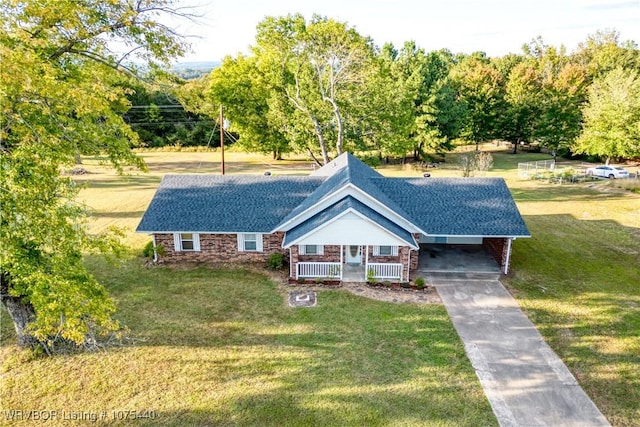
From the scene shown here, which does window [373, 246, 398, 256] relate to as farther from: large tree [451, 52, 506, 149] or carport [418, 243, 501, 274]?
large tree [451, 52, 506, 149]

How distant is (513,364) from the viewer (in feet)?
42.7

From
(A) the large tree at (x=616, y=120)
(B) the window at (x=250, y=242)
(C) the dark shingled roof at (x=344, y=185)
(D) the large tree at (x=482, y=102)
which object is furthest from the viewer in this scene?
(D) the large tree at (x=482, y=102)

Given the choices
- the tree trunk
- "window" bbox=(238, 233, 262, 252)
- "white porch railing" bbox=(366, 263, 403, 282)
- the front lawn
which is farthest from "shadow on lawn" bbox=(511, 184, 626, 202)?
the tree trunk

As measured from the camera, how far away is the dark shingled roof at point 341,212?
17.8 metres

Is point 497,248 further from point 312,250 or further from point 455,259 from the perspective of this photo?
point 312,250

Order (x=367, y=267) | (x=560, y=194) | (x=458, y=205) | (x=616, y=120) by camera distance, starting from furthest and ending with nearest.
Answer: (x=616, y=120)
(x=560, y=194)
(x=458, y=205)
(x=367, y=267)

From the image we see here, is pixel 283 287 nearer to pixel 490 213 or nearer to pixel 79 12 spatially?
pixel 490 213

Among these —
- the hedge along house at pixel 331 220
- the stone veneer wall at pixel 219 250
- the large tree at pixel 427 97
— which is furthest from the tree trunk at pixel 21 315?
the large tree at pixel 427 97

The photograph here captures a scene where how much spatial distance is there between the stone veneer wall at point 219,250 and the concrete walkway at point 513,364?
8.01 meters

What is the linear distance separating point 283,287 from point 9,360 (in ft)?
31.5

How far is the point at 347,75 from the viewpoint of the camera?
3183 cm

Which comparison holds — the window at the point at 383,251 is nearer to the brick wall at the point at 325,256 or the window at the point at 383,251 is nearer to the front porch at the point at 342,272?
the front porch at the point at 342,272

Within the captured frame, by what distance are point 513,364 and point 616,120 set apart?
115ft

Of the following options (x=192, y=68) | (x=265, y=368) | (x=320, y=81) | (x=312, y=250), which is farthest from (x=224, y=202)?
(x=320, y=81)
